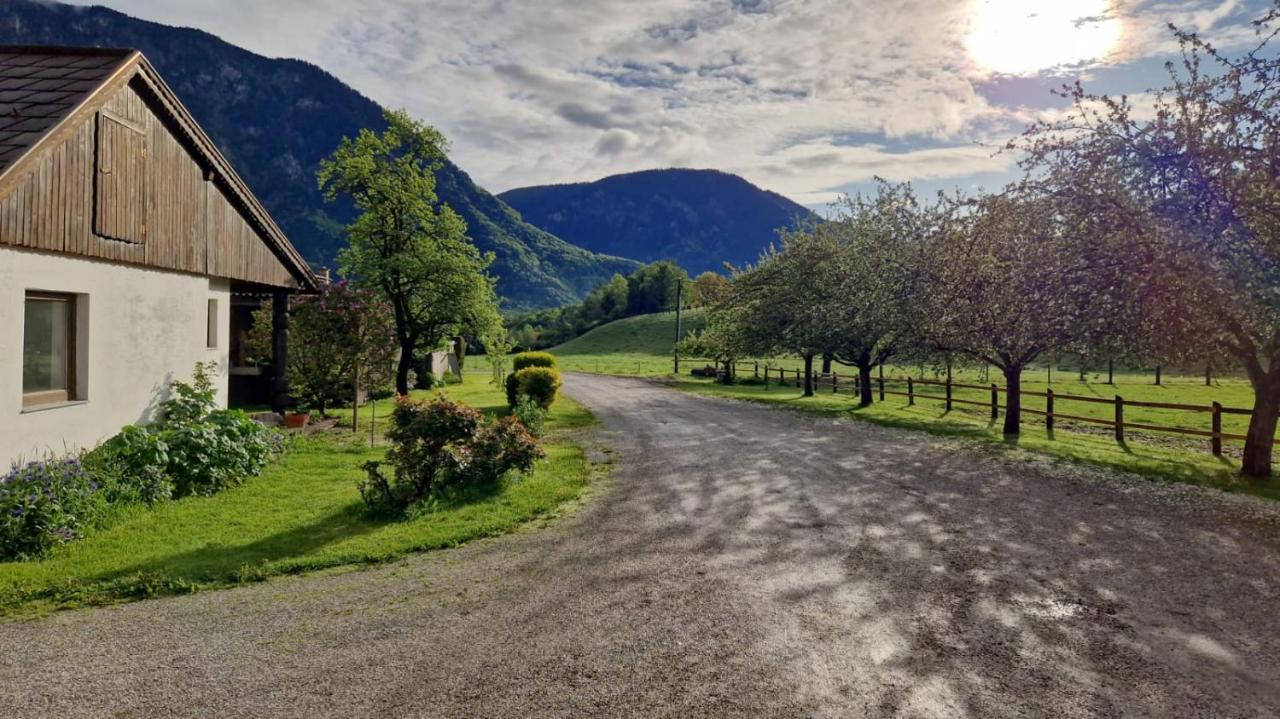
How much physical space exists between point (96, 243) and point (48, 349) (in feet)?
6.07

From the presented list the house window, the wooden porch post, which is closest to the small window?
the wooden porch post

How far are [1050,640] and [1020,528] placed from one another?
13.0 ft

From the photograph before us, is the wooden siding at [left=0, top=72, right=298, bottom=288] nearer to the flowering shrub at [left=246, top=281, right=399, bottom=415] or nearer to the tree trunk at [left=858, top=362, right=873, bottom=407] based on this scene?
the flowering shrub at [left=246, top=281, right=399, bottom=415]

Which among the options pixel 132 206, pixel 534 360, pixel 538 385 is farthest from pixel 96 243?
pixel 534 360

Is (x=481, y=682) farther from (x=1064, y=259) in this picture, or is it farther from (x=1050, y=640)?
(x=1064, y=259)

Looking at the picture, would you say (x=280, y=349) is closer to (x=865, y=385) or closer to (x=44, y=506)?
(x=44, y=506)

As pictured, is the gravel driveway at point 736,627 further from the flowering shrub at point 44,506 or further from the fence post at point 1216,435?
the fence post at point 1216,435

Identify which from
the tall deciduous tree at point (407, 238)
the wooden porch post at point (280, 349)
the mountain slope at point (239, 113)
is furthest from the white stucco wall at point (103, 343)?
the mountain slope at point (239, 113)

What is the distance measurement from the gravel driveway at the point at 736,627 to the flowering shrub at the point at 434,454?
243cm

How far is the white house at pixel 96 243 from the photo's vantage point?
9336mm

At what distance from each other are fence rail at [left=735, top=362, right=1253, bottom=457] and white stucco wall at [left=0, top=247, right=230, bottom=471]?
19.8m

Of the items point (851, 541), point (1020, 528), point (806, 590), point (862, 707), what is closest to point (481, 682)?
point (862, 707)

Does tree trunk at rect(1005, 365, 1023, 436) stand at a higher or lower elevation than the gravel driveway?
higher

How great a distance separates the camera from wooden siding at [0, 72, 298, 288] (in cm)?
956
